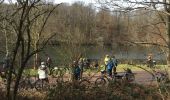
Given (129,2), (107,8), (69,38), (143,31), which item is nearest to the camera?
(129,2)

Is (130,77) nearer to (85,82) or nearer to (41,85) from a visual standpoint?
(85,82)

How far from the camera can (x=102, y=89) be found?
675 inches

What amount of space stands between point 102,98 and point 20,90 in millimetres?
3374

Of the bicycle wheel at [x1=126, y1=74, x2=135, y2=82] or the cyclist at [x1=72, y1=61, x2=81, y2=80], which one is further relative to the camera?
the bicycle wheel at [x1=126, y1=74, x2=135, y2=82]

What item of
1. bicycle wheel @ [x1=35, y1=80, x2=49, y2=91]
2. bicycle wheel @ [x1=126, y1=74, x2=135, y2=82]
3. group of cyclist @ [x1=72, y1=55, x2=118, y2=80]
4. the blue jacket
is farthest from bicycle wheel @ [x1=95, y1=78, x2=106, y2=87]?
the blue jacket

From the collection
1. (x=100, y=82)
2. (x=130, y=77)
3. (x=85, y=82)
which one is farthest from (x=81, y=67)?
(x=85, y=82)

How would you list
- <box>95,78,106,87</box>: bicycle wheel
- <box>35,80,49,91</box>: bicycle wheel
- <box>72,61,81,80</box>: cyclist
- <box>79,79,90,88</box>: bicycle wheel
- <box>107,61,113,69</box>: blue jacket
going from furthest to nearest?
<box>107,61,113,69</box>: blue jacket < <box>95,78,106,87</box>: bicycle wheel < <box>72,61,81,80</box>: cyclist < <box>35,80,49,91</box>: bicycle wheel < <box>79,79,90,88</box>: bicycle wheel

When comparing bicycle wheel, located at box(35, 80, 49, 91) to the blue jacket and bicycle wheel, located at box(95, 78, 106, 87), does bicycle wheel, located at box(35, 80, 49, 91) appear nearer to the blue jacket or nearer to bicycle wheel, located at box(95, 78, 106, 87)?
bicycle wheel, located at box(95, 78, 106, 87)

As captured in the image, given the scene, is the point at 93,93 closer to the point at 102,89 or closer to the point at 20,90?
the point at 102,89

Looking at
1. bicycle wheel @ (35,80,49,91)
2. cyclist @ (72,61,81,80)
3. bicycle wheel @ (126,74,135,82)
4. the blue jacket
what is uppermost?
the blue jacket

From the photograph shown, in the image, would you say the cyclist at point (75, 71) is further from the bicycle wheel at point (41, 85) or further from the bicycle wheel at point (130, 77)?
the bicycle wheel at point (130, 77)

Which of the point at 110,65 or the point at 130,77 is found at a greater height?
the point at 110,65

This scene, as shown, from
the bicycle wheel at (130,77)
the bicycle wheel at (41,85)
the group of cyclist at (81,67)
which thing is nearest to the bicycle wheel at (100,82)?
the group of cyclist at (81,67)

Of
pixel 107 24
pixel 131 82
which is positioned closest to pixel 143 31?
pixel 131 82
